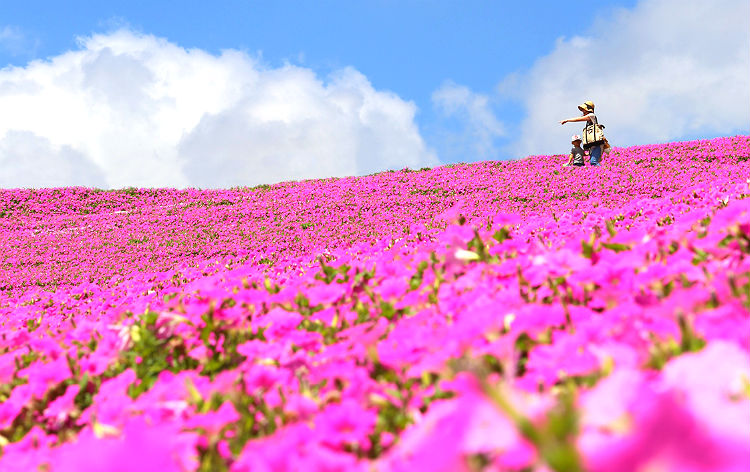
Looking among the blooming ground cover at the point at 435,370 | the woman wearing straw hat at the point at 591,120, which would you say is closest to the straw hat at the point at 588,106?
the woman wearing straw hat at the point at 591,120

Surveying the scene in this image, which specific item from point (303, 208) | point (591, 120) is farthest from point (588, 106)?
point (303, 208)

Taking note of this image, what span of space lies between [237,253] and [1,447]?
14709 mm

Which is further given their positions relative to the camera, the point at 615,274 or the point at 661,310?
the point at 615,274

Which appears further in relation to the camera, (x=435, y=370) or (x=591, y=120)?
(x=591, y=120)

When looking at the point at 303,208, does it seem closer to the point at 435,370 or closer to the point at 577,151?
the point at 577,151

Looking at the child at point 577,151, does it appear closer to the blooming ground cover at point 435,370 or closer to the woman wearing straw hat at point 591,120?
the woman wearing straw hat at point 591,120

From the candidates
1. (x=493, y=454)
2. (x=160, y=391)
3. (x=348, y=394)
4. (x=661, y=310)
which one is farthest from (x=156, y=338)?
(x=661, y=310)

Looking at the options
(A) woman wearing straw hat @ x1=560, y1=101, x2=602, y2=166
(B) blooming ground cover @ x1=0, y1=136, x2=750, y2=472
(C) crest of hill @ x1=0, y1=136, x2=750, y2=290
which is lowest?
(B) blooming ground cover @ x1=0, y1=136, x2=750, y2=472

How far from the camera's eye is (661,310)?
1.93m

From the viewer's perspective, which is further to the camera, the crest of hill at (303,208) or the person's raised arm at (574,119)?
the person's raised arm at (574,119)

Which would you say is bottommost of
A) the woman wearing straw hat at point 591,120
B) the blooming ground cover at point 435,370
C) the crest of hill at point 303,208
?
the blooming ground cover at point 435,370

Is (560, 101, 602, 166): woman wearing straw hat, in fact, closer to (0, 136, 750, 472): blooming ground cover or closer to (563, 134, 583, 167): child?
(563, 134, 583, 167): child

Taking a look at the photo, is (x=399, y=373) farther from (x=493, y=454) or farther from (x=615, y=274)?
(x=615, y=274)

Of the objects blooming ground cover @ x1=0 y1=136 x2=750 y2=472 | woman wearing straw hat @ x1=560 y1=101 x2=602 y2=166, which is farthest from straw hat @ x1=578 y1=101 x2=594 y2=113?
blooming ground cover @ x1=0 y1=136 x2=750 y2=472
